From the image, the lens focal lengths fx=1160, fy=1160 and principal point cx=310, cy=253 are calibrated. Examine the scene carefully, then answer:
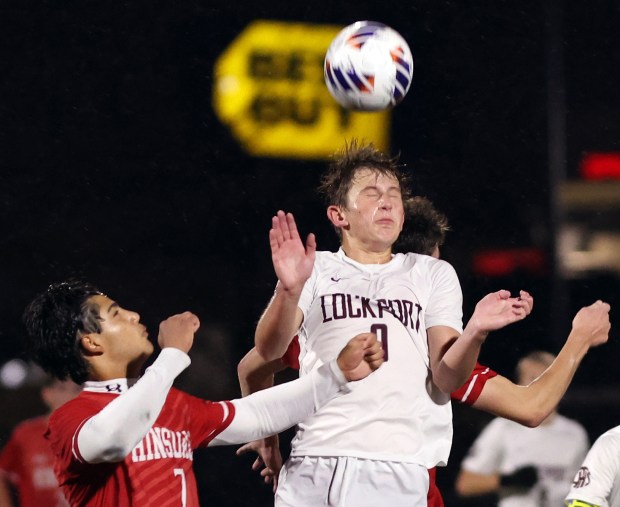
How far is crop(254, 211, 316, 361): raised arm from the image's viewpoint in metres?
3.64

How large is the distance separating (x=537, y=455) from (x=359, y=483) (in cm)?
350

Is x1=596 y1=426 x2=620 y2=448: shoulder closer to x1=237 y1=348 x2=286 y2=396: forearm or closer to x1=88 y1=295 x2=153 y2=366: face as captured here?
x1=237 y1=348 x2=286 y2=396: forearm

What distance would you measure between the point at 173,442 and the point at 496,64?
14064mm

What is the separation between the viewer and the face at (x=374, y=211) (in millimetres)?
4043

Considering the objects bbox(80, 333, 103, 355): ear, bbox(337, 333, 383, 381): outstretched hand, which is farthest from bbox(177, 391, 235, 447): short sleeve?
bbox(337, 333, 383, 381): outstretched hand

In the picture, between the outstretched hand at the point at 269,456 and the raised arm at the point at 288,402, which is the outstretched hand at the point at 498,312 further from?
the outstretched hand at the point at 269,456

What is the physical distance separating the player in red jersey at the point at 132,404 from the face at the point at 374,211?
1.81ft

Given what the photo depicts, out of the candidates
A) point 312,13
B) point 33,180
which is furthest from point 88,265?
point 312,13

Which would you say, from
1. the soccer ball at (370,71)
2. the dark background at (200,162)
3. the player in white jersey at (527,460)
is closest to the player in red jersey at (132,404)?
the soccer ball at (370,71)

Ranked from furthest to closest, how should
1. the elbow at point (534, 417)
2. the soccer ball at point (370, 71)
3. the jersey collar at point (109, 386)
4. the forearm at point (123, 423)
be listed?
the soccer ball at point (370, 71), the elbow at point (534, 417), the jersey collar at point (109, 386), the forearm at point (123, 423)

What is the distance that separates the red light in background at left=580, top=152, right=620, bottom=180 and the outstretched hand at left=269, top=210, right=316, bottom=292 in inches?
479

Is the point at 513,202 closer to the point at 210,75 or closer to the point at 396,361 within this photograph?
the point at 210,75

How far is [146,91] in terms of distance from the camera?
615 inches

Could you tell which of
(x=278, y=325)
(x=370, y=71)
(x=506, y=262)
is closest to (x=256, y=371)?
(x=278, y=325)
